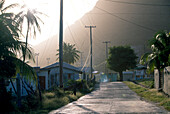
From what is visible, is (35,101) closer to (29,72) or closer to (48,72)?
(29,72)

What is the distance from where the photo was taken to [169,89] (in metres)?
16.8

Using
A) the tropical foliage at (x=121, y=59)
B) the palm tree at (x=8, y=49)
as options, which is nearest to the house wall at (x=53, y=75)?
the palm tree at (x=8, y=49)

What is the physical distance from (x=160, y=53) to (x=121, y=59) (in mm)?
49674

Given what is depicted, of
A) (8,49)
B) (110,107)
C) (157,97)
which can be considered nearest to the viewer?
(110,107)

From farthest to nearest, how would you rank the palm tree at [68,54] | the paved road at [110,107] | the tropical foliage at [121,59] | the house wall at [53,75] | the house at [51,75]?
the palm tree at [68,54] < the tropical foliage at [121,59] < the house wall at [53,75] < the house at [51,75] < the paved road at [110,107]

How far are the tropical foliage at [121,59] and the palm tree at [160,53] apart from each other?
47555 mm

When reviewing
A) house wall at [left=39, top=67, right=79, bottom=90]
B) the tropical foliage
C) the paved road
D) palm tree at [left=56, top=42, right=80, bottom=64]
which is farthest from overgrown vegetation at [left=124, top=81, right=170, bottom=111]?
palm tree at [left=56, top=42, right=80, bottom=64]

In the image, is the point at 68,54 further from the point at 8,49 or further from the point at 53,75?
the point at 8,49

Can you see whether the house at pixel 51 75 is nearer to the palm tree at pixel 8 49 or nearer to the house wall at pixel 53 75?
the house wall at pixel 53 75

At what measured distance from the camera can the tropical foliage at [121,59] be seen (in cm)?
7069

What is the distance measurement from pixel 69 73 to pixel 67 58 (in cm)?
3573

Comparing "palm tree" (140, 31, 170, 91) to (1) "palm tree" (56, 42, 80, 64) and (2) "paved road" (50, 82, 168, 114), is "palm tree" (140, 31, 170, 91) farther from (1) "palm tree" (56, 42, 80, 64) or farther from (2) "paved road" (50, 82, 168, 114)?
(1) "palm tree" (56, 42, 80, 64)

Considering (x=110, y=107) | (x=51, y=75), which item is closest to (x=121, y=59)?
(x=51, y=75)

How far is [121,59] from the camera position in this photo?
70688 mm
